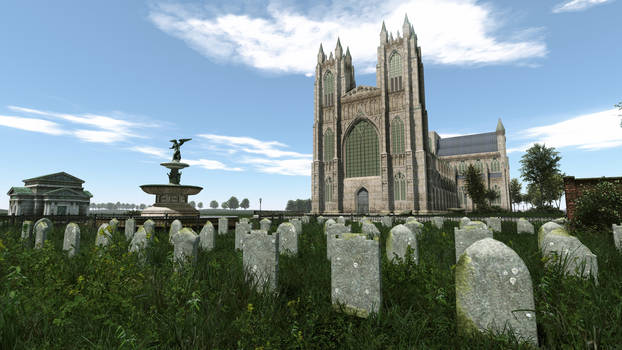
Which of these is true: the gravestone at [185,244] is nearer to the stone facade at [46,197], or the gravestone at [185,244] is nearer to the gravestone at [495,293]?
the gravestone at [495,293]

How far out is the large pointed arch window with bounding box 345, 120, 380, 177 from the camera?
136 ft

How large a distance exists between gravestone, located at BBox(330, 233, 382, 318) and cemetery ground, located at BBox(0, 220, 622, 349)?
0.53 ft

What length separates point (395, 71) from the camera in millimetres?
40312

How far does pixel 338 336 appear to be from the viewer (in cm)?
303

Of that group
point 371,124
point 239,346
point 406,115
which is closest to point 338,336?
point 239,346

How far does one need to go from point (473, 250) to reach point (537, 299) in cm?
118

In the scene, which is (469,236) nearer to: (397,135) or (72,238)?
(72,238)

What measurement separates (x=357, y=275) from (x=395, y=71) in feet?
138

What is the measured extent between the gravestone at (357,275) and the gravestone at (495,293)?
3.26 ft

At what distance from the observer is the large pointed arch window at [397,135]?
3872 centimetres

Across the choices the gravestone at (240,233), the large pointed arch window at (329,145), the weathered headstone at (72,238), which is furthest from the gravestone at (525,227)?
the large pointed arch window at (329,145)

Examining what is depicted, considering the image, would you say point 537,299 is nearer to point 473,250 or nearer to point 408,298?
point 473,250

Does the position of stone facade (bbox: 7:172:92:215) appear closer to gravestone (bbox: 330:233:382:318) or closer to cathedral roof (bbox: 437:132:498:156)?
gravestone (bbox: 330:233:382:318)

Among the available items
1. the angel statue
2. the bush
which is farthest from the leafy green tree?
the angel statue
